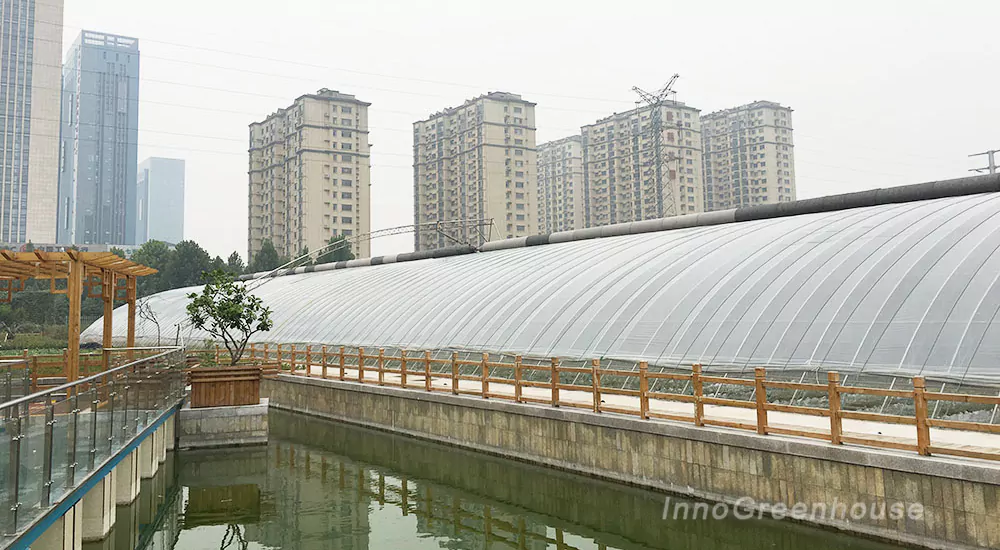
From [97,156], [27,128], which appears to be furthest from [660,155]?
[97,156]

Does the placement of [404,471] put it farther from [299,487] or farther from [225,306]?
[225,306]

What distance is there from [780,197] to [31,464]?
126870 millimetres

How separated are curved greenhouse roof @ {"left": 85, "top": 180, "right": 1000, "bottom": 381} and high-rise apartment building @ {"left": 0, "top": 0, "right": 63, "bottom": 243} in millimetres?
103392

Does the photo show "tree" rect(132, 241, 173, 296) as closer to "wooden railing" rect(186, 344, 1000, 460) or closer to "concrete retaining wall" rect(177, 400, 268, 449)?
"concrete retaining wall" rect(177, 400, 268, 449)

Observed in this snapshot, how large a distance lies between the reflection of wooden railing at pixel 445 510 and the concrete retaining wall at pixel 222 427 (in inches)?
97.9

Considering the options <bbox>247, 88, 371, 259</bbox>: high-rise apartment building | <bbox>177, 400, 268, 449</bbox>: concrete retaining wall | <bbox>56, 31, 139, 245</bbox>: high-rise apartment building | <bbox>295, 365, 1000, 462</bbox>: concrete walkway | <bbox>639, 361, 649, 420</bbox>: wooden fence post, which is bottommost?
<bbox>177, 400, 268, 449</bbox>: concrete retaining wall

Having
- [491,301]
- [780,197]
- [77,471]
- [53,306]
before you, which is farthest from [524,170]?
[77,471]

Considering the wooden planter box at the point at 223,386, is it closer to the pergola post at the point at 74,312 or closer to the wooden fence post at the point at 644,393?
the pergola post at the point at 74,312

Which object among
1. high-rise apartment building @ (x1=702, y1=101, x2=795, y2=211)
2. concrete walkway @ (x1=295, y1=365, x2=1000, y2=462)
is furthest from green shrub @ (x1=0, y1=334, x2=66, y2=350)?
high-rise apartment building @ (x1=702, y1=101, x2=795, y2=211)

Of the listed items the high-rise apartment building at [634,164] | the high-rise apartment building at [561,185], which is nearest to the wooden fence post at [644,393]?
the high-rise apartment building at [634,164]

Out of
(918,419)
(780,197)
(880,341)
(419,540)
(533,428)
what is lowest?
(419,540)

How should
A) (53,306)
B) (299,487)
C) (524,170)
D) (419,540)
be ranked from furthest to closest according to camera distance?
(524,170) < (53,306) < (299,487) < (419,540)

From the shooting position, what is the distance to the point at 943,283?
13914mm

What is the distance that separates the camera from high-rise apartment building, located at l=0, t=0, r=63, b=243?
10894cm
